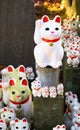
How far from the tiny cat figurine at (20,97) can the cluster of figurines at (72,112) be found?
38 cm

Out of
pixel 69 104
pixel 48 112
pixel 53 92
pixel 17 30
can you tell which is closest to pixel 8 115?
pixel 48 112

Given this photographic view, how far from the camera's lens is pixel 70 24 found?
5.69 m

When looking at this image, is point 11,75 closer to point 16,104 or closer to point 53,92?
point 16,104

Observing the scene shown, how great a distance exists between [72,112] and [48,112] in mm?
374

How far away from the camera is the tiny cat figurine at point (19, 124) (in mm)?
3709

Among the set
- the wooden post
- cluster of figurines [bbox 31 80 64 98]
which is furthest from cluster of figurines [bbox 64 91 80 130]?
the wooden post

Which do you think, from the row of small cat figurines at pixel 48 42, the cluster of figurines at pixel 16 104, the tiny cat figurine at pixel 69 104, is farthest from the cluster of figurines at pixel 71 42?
the cluster of figurines at pixel 16 104

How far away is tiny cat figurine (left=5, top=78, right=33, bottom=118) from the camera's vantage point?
3.85m

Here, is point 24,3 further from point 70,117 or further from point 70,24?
point 70,117

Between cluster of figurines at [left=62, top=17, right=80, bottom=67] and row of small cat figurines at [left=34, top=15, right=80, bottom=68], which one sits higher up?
row of small cat figurines at [left=34, top=15, right=80, bottom=68]

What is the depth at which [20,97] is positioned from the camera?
385 cm

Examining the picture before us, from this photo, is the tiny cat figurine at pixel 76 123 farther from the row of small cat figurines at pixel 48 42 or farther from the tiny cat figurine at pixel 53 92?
the row of small cat figurines at pixel 48 42

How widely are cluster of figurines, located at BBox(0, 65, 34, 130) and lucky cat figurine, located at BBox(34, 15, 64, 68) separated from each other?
288 millimetres

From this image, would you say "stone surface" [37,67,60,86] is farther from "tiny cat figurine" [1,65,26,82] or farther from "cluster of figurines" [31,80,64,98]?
"tiny cat figurine" [1,65,26,82]
